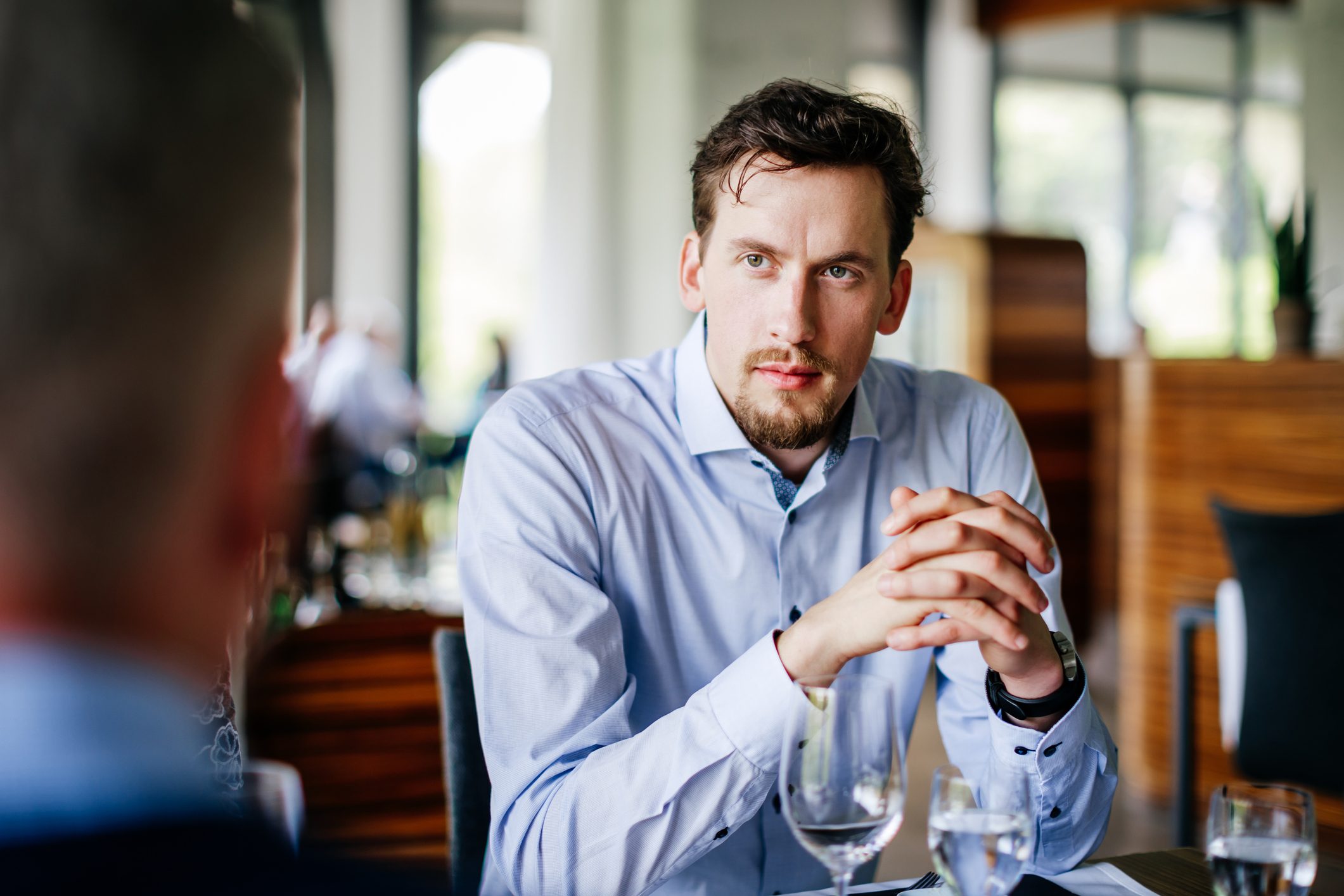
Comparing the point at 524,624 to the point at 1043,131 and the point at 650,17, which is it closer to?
the point at 650,17

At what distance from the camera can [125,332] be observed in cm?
32

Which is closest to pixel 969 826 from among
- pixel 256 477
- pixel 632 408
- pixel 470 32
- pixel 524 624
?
pixel 524 624

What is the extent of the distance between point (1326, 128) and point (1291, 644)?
6.24 m

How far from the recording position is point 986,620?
1133 millimetres

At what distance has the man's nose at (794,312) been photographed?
142cm

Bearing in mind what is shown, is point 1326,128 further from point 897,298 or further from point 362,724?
point 362,724

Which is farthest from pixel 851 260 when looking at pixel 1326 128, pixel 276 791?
pixel 1326 128

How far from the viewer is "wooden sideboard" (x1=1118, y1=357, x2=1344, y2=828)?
302 centimetres

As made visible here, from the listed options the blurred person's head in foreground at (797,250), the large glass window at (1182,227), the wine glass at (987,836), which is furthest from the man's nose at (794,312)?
the large glass window at (1182,227)

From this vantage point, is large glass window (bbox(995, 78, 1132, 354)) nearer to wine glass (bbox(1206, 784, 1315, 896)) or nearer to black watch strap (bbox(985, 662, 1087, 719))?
black watch strap (bbox(985, 662, 1087, 719))

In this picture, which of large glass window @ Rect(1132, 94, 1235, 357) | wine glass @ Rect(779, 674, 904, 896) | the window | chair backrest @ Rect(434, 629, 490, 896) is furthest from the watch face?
large glass window @ Rect(1132, 94, 1235, 357)

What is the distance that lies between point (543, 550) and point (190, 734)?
102 centimetres

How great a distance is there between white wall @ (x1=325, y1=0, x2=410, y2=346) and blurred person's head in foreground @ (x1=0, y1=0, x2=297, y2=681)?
7.76m

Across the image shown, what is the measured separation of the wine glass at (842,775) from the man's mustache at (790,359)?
2.00ft
